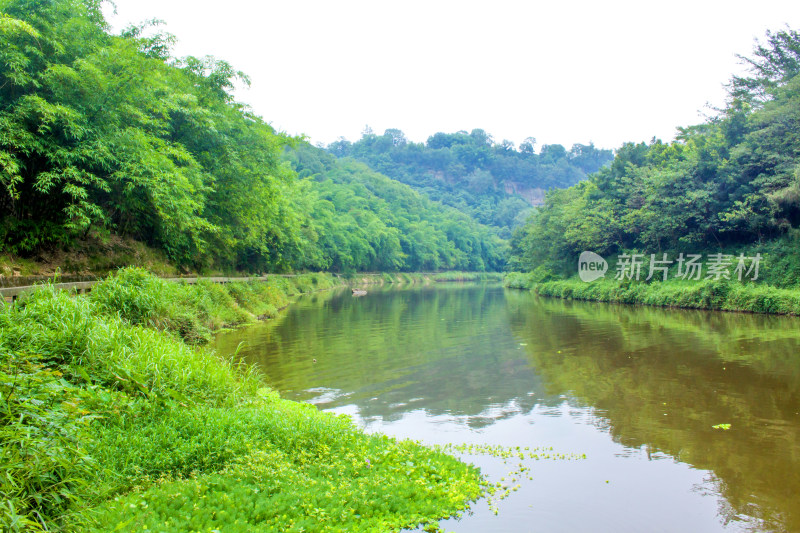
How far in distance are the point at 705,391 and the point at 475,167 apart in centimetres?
15215

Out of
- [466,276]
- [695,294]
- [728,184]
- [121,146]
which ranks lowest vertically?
[466,276]

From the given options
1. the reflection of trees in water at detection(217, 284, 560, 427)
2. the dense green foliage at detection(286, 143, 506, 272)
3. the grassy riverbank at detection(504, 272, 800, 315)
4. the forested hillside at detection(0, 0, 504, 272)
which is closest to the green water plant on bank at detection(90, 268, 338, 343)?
the reflection of trees in water at detection(217, 284, 560, 427)

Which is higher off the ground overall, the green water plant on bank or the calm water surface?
the green water plant on bank

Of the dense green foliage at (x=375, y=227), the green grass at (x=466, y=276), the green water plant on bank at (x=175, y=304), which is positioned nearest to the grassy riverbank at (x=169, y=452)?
the green water plant on bank at (x=175, y=304)

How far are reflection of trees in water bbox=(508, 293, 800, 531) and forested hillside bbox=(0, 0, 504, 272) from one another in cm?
1153

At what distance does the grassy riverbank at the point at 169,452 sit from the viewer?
376cm

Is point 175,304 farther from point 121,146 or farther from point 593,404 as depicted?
point 593,404

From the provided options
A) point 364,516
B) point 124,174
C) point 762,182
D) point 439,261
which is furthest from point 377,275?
point 364,516

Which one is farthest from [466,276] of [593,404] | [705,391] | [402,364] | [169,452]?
[169,452]

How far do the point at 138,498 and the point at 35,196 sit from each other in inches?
467

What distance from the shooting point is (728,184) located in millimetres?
27109

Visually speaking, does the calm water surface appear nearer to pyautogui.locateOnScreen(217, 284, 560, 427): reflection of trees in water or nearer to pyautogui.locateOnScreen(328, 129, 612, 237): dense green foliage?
pyautogui.locateOnScreen(217, 284, 560, 427): reflection of trees in water

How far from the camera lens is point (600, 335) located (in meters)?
17.3

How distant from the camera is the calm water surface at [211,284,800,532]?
524cm
